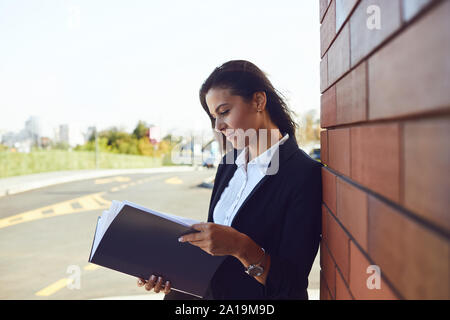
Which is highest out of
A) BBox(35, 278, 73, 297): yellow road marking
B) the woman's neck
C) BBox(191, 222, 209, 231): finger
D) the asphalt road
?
the woman's neck

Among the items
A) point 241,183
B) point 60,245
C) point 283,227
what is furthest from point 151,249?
point 60,245

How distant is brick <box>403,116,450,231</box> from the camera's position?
1.36 feet

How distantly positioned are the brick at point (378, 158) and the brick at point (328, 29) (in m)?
0.47

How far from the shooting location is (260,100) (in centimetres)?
173

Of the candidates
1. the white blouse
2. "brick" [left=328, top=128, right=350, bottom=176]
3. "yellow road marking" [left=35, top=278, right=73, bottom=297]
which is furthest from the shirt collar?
"yellow road marking" [left=35, top=278, right=73, bottom=297]

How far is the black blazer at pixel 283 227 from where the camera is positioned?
1285 mm

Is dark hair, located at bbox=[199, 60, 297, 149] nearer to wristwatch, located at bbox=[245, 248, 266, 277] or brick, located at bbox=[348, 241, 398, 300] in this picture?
wristwatch, located at bbox=[245, 248, 266, 277]

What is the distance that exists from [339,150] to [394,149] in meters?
0.50

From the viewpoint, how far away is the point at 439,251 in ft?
1.39

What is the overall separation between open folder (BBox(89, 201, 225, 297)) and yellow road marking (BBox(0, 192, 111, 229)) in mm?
6326

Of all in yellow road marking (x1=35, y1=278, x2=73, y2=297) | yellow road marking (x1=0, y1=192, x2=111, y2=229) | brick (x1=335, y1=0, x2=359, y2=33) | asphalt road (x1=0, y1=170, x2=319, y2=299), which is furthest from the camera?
yellow road marking (x1=0, y1=192, x2=111, y2=229)

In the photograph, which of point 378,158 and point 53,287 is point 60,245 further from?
point 378,158
